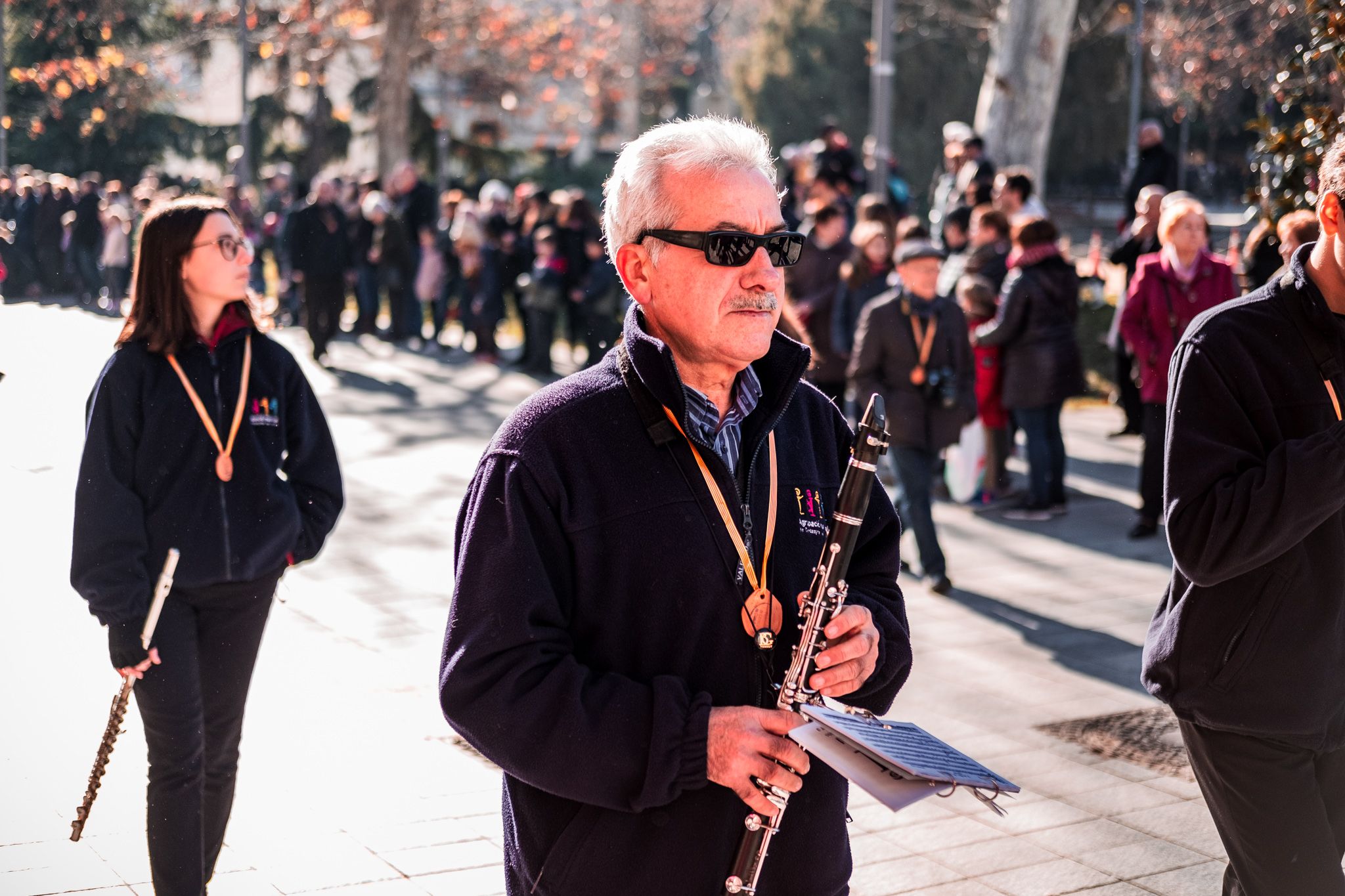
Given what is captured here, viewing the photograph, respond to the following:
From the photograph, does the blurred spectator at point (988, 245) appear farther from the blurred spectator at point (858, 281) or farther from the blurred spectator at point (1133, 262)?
the blurred spectator at point (1133, 262)

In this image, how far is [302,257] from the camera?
18469 mm

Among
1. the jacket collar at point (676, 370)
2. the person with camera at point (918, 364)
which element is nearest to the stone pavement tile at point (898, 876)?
the jacket collar at point (676, 370)

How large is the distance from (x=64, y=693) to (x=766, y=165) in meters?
4.67

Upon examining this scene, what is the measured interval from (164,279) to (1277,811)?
3058 mm

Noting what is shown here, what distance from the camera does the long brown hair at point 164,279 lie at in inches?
165

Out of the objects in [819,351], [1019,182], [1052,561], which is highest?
[1019,182]

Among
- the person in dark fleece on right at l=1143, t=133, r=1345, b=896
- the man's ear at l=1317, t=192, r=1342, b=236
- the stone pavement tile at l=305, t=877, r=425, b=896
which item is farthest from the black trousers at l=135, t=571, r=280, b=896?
the man's ear at l=1317, t=192, r=1342, b=236

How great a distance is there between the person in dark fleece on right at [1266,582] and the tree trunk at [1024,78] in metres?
15.7

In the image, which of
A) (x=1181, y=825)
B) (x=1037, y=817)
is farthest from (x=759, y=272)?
(x=1181, y=825)

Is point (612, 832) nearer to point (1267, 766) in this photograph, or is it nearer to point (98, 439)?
point (1267, 766)

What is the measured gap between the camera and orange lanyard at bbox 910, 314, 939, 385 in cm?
880

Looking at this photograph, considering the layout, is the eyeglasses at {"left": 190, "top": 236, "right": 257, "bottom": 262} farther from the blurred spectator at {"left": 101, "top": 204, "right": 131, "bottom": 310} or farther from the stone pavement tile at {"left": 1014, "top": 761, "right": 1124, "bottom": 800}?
the blurred spectator at {"left": 101, "top": 204, "right": 131, "bottom": 310}

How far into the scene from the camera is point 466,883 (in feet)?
14.9

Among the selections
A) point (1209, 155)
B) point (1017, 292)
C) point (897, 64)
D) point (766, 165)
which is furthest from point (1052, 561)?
point (1209, 155)
